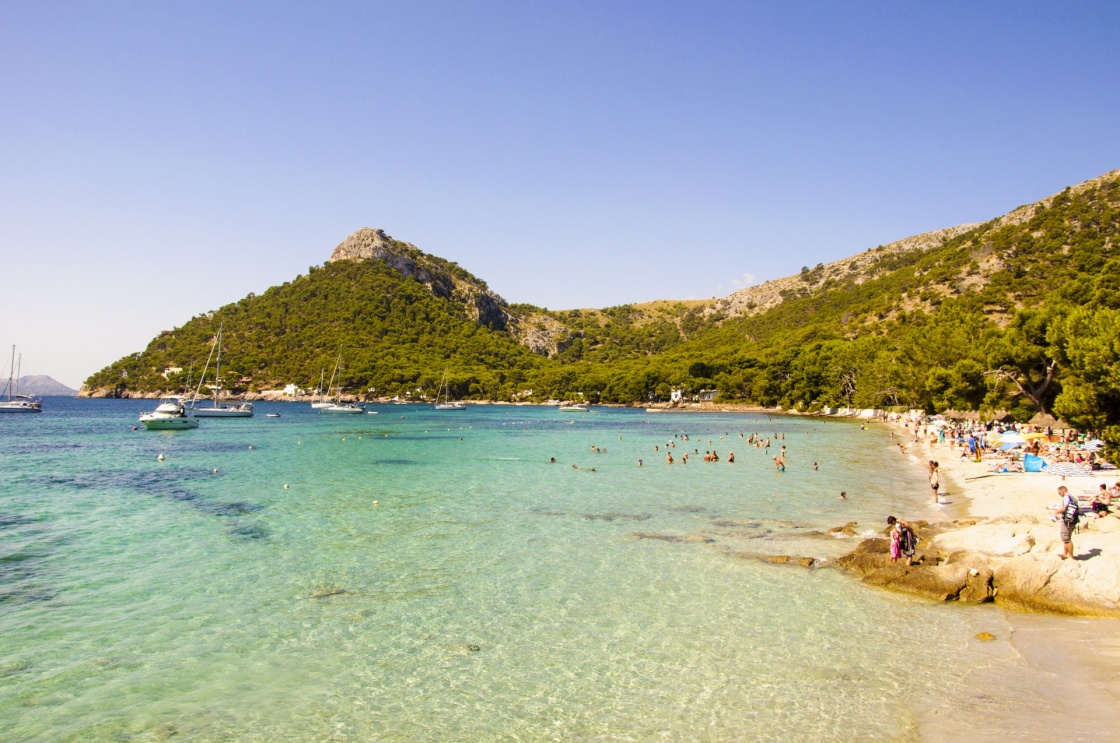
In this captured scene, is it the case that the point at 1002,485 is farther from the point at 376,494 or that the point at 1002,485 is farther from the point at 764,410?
the point at 764,410

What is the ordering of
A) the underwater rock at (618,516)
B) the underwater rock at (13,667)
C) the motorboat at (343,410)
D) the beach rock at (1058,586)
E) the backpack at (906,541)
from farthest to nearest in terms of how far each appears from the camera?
the motorboat at (343,410) < the underwater rock at (618,516) < the backpack at (906,541) < the beach rock at (1058,586) < the underwater rock at (13,667)

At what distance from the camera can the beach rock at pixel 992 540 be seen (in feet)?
50.1

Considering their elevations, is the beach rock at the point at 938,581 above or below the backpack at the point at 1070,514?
below

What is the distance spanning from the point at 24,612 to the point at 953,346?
244ft

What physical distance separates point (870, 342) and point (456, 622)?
376 ft

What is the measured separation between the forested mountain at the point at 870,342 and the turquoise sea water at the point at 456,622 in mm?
20407

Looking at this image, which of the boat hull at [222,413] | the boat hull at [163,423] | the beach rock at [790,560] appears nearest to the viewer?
the beach rock at [790,560]

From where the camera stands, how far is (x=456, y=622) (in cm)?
1320

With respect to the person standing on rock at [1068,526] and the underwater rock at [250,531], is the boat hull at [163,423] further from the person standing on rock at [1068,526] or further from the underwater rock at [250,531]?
the person standing on rock at [1068,526]

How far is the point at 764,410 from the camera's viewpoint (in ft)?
458

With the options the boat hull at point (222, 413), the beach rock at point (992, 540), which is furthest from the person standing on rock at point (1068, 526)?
the boat hull at point (222, 413)

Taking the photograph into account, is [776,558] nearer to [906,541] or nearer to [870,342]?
[906,541]

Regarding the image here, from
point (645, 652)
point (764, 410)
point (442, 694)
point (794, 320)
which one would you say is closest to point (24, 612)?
point (442, 694)

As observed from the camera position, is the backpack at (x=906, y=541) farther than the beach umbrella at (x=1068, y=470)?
No
